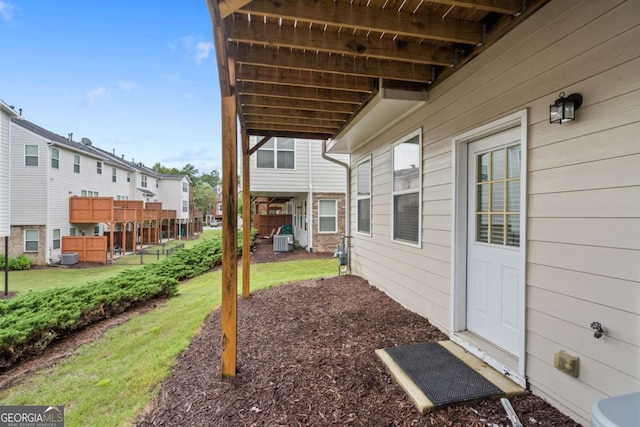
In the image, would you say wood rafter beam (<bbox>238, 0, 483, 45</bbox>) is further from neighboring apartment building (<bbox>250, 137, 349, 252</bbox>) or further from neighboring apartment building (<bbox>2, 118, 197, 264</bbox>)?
neighboring apartment building (<bbox>2, 118, 197, 264</bbox>)

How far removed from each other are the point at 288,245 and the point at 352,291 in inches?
297

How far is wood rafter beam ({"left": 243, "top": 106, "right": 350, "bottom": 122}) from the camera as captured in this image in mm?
4766

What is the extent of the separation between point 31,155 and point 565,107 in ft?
59.8

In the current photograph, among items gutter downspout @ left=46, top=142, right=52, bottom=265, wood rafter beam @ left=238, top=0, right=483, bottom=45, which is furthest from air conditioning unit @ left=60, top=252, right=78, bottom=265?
wood rafter beam @ left=238, top=0, right=483, bottom=45

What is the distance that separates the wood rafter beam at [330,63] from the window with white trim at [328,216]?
28.4ft

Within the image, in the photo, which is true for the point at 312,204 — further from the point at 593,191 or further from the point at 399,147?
the point at 593,191

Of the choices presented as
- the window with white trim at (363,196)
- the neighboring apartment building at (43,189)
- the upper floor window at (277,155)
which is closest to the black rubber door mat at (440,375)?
the window with white trim at (363,196)

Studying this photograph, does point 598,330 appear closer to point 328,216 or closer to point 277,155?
point 328,216

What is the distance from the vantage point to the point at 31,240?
1296 centimetres

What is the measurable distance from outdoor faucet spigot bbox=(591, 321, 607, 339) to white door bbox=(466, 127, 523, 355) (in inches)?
21.7

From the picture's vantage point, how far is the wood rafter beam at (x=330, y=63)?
312cm

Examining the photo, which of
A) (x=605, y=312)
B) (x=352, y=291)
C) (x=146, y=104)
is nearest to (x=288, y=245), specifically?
(x=352, y=291)

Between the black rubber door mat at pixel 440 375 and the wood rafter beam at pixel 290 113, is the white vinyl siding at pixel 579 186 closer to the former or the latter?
the black rubber door mat at pixel 440 375

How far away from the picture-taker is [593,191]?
5.96 ft
